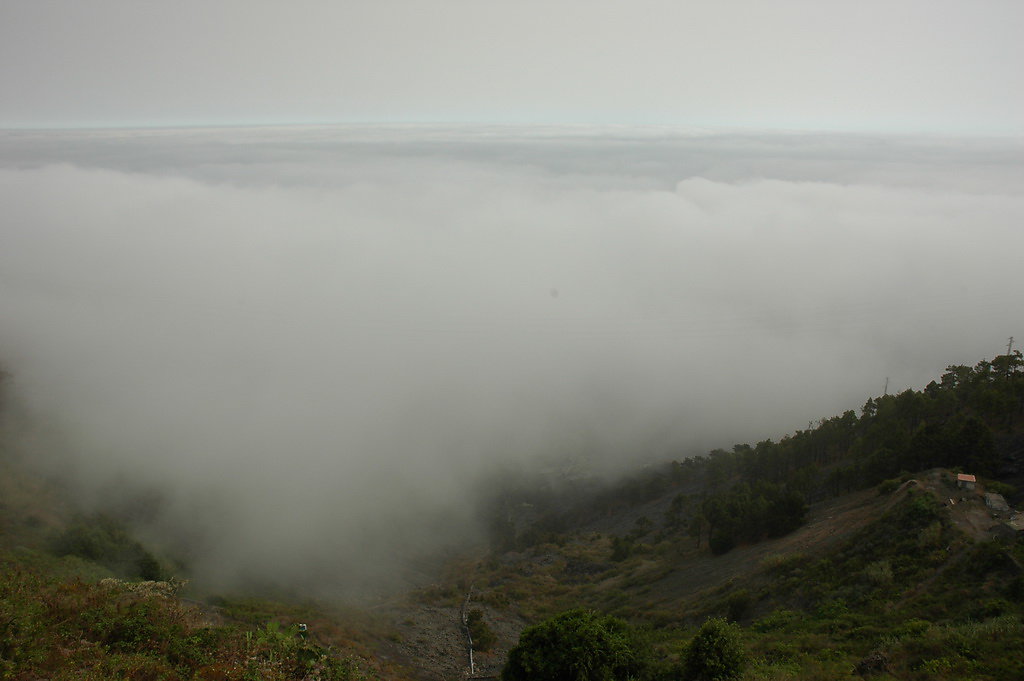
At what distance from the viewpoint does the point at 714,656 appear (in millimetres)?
22781

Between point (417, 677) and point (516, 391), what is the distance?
4317 inches

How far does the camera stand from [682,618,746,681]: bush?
22469 millimetres

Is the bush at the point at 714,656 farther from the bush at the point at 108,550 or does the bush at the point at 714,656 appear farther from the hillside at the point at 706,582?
the bush at the point at 108,550

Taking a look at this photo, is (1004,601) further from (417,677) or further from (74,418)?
(74,418)

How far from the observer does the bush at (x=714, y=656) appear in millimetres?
22469

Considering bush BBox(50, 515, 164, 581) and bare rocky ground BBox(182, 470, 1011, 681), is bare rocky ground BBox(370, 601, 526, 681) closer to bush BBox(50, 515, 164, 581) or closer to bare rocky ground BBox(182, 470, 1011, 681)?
bare rocky ground BBox(182, 470, 1011, 681)

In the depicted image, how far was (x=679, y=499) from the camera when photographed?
69.6 m

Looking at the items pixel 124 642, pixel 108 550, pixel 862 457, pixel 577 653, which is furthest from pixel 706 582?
pixel 108 550

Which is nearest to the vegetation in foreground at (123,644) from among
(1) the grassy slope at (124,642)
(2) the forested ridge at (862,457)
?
(1) the grassy slope at (124,642)

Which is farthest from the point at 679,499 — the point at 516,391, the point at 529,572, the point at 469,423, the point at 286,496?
the point at 516,391

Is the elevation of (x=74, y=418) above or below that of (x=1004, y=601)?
below

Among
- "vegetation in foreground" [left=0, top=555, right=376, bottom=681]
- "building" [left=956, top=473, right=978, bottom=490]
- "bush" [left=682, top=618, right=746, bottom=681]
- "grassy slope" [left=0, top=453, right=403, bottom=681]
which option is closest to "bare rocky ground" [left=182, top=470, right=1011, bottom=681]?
"building" [left=956, top=473, right=978, bottom=490]

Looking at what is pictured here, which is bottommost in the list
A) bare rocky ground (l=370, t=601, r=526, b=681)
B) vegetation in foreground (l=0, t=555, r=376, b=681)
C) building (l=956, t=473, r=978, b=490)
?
bare rocky ground (l=370, t=601, r=526, b=681)

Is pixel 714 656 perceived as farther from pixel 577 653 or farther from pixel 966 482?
pixel 966 482
